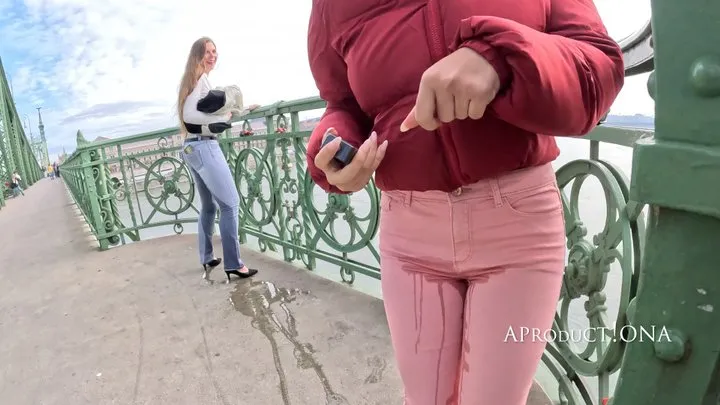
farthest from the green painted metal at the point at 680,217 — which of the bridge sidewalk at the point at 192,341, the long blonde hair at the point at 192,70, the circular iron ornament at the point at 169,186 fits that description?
the circular iron ornament at the point at 169,186

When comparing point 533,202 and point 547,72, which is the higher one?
point 547,72

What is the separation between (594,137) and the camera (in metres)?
1.47

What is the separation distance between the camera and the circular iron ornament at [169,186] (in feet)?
17.2

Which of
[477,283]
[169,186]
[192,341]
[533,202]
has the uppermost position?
[533,202]

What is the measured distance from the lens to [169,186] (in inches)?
209

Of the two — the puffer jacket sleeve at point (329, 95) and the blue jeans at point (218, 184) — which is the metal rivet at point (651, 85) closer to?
the puffer jacket sleeve at point (329, 95)

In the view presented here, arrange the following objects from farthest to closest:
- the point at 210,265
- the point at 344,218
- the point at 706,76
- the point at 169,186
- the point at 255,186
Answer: the point at 169,186, the point at 255,186, the point at 210,265, the point at 344,218, the point at 706,76

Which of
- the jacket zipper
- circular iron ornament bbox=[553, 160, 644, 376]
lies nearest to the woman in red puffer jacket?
the jacket zipper

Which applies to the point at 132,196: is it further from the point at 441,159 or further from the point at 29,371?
the point at 441,159

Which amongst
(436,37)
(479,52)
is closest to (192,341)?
(436,37)

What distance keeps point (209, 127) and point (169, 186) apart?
225cm

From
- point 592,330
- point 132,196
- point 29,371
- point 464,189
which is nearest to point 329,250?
point 29,371

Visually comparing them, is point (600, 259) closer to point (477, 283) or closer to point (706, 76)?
point (477, 283)

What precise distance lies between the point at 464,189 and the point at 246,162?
3587mm
